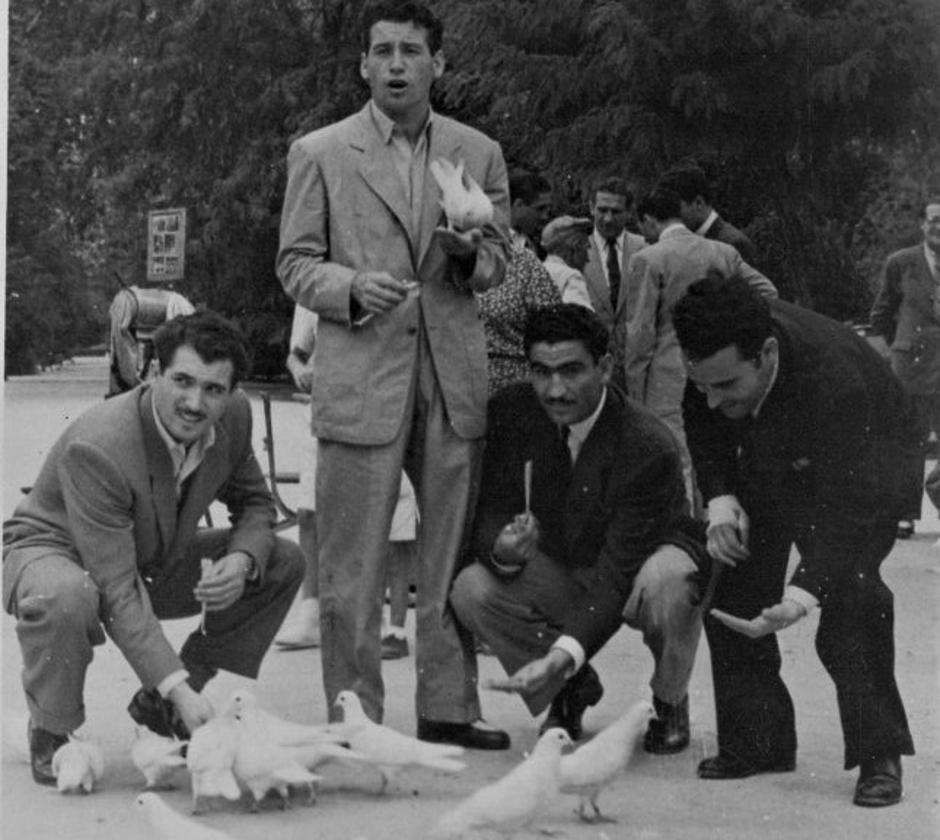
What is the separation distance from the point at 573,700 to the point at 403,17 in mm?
1846

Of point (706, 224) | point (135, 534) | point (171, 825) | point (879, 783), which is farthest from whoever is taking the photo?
point (706, 224)

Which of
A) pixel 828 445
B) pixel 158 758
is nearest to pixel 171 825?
pixel 158 758

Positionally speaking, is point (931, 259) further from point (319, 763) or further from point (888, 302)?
point (319, 763)

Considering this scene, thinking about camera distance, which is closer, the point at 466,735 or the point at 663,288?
the point at 466,735

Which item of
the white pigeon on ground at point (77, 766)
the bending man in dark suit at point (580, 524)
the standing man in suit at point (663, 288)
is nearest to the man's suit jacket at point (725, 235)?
the standing man in suit at point (663, 288)

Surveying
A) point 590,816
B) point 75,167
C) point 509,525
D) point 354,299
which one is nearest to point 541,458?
point 509,525

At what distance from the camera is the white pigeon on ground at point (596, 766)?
3.95 m

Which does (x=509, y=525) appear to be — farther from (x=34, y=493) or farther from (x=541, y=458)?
(x=34, y=493)

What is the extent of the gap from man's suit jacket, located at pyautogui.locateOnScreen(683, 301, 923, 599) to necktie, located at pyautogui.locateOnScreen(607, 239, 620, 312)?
290cm

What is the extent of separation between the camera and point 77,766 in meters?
4.06

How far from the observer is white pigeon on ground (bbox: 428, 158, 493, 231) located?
176 inches

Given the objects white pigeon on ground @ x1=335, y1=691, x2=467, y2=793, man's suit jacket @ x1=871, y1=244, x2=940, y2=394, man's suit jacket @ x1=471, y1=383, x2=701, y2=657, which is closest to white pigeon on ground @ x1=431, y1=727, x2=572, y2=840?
white pigeon on ground @ x1=335, y1=691, x2=467, y2=793

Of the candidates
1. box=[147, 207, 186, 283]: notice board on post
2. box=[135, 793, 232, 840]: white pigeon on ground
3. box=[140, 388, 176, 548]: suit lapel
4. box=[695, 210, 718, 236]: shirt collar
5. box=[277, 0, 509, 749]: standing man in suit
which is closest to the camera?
box=[135, 793, 232, 840]: white pigeon on ground

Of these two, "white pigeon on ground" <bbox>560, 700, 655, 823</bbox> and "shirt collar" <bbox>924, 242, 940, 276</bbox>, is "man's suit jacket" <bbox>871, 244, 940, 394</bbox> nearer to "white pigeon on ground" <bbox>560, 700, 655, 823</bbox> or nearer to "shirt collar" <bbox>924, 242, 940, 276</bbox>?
"shirt collar" <bbox>924, 242, 940, 276</bbox>
